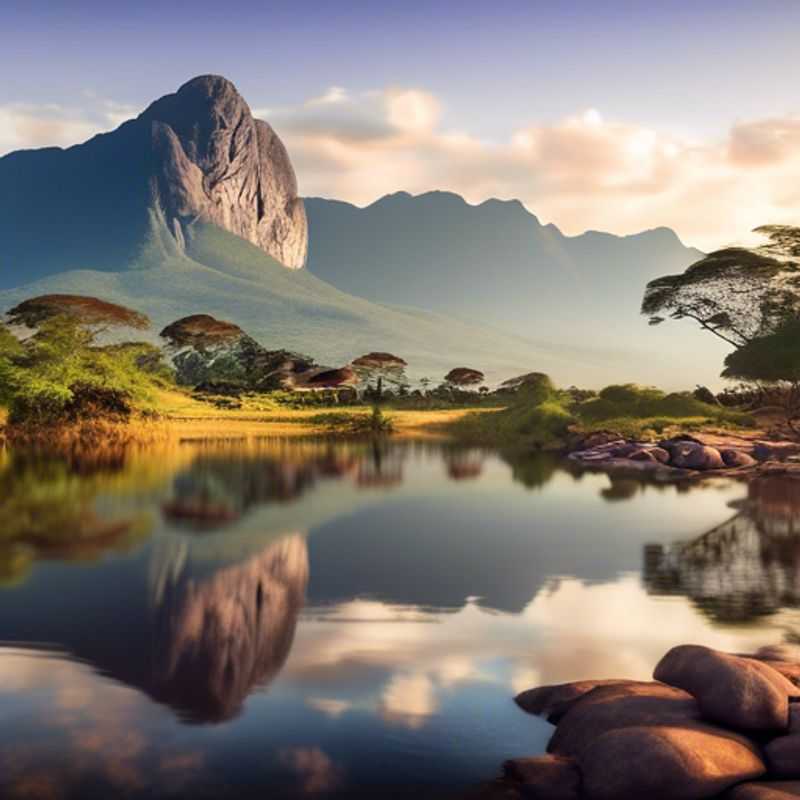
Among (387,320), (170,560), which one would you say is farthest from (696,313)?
(387,320)

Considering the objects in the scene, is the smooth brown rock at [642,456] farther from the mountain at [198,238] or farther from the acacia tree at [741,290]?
the mountain at [198,238]

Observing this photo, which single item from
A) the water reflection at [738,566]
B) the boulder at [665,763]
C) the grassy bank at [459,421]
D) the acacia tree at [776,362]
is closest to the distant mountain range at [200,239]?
the grassy bank at [459,421]

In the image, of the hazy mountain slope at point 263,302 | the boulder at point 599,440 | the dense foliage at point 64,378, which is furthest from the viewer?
the hazy mountain slope at point 263,302

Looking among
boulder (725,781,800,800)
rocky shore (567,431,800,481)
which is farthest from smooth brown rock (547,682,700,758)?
rocky shore (567,431,800,481)

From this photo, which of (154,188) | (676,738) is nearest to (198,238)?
(154,188)

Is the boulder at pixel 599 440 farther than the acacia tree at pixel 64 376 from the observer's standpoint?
Yes

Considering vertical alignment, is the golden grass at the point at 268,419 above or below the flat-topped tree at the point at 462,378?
below

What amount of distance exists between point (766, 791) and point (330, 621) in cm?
462

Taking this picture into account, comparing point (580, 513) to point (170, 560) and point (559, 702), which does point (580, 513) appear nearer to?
point (170, 560)

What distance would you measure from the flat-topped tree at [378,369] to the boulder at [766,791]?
191 feet

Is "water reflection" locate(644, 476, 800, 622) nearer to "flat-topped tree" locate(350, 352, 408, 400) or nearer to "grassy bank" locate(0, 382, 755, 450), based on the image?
"grassy bank" locate(0, 382, 755, 450)

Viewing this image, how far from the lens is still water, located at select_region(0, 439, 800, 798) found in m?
5.33

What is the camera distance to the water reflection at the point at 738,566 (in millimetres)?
9383

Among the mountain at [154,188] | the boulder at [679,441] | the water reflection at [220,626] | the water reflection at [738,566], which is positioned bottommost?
the water reflection at [738,566]
